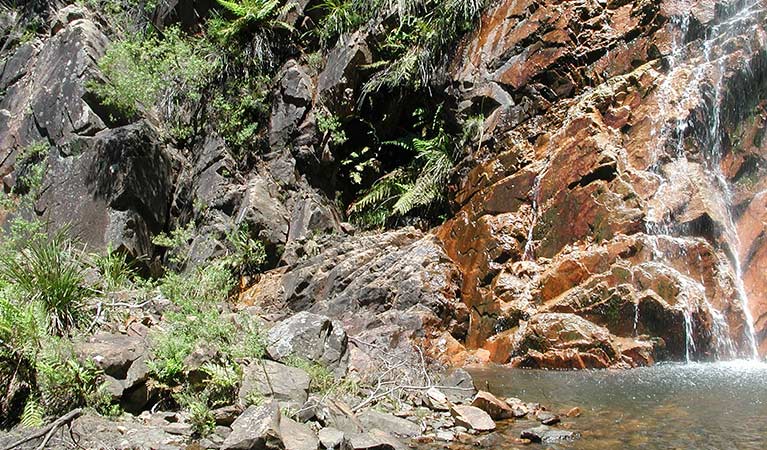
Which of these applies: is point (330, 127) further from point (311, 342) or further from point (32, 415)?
point (32, 415)

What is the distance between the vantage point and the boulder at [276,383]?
15.6 feet

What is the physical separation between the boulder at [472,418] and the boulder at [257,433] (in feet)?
5.45

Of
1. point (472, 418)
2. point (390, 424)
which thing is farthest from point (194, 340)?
point (472, 418)

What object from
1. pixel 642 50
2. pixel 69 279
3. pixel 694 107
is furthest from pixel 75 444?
pixel 642 50

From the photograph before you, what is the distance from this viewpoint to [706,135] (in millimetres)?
9031

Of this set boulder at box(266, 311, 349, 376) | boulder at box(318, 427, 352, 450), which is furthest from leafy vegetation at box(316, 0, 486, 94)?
boulder at box(318, 427, 352, 450)

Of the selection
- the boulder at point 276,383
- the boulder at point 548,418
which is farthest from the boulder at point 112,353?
the boulder at point 548,418

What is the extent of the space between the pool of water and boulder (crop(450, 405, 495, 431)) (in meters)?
0.16

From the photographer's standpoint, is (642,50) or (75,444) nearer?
(75,444)

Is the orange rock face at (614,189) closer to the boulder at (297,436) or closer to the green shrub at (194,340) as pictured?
the green shrub at (194,340)

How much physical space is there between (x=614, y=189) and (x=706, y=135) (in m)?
1.80

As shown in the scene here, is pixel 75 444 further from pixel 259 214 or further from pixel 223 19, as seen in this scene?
pixel 223 19

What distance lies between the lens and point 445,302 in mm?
8812

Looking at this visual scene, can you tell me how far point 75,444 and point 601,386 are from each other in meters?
4.98
